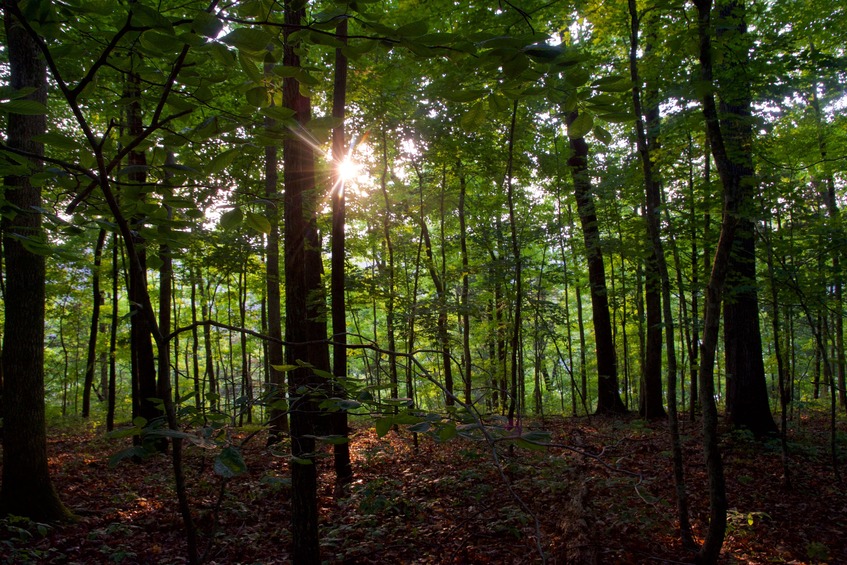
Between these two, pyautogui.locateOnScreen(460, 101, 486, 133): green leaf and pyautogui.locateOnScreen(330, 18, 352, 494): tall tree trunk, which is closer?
pyautogui.locateOnScreen(460, 101, 486, 133): green leaf

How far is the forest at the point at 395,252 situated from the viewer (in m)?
1.17

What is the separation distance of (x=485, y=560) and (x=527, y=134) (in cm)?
793

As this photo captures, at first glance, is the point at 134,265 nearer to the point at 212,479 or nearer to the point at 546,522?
the point at 546,522

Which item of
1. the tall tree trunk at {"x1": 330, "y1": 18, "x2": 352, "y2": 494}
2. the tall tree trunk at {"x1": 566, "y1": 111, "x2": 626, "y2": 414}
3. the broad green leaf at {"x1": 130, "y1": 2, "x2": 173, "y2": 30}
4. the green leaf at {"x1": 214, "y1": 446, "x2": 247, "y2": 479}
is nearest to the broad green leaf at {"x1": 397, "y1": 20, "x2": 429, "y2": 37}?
the broad green leaf at {"x1": 130, "y1": 2, "x2": 173, "y2": 30}

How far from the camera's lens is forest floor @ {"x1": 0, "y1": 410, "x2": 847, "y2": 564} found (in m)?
4.58

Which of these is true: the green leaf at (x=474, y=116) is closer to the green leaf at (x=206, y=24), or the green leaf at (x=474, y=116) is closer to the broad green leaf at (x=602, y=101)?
the broad green leaf at (x=602, y=101)

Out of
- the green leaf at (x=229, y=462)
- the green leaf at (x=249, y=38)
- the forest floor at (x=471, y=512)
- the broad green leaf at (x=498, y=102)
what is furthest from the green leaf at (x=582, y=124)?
the forest floor at (x=471, y=512)

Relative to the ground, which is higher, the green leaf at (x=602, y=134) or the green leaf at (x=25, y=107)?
the green leaf at (x=25, y=107)

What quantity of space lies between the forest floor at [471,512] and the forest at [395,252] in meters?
0.05

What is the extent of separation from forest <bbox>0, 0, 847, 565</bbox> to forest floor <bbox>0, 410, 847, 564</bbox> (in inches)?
1.9

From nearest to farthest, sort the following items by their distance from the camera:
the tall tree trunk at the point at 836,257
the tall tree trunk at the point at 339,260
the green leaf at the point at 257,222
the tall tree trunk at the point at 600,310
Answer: the green leaf at the point at 257,222, the tall tree trunk at the point at 836,257, the tall tree trunk at the point at 339,260, the tall tree trunk at the point at 600,310

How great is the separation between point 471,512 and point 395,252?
7725mm

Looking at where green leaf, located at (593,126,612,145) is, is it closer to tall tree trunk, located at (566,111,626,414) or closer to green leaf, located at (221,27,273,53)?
green leaf, located at (221,27,273,53)

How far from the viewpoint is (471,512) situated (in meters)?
5.51
